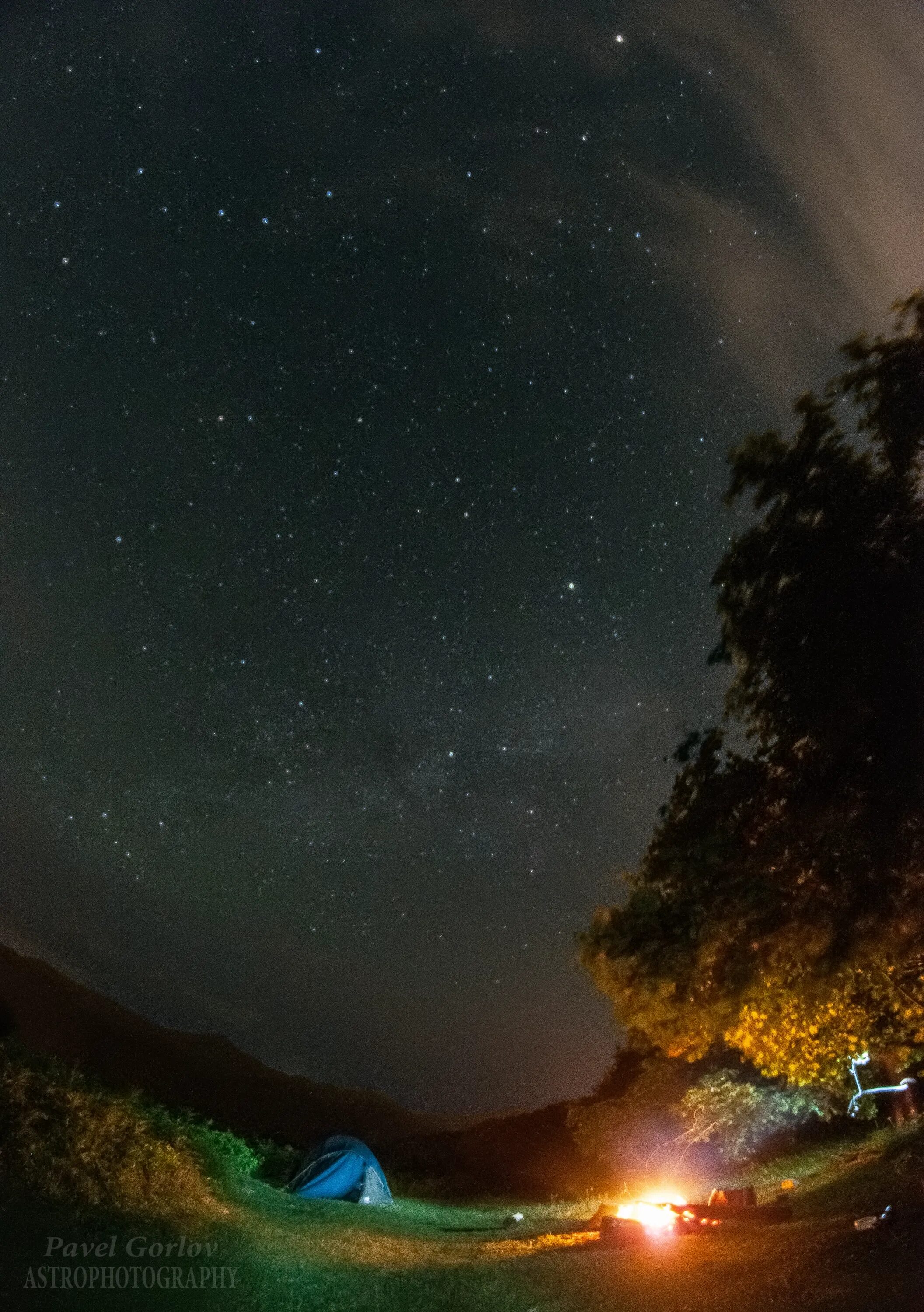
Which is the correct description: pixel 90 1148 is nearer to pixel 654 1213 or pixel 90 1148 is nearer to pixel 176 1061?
pixel 654 1213

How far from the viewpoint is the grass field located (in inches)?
339

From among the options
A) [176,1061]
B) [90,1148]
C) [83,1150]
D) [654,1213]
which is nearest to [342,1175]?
[654,1213]

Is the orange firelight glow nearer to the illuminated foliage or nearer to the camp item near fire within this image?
the camp item near fire

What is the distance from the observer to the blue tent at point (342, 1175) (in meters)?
22.2

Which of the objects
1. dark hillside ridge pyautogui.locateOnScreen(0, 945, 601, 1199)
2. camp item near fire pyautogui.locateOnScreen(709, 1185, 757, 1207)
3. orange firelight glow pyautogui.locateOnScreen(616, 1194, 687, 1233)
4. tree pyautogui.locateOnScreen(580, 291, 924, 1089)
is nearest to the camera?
tree pyautogui.locateOnScreen(580, 291, 924, 1089)

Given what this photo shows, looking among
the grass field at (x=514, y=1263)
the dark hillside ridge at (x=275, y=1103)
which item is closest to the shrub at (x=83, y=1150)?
the grass field at (x=514, y=1263)

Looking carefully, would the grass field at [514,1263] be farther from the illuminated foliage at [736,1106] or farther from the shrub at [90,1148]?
the illuminated foliage at [736,1106]

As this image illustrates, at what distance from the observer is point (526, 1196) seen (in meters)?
27.9

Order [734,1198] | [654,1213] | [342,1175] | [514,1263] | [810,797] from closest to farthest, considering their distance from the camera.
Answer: [810,797]
[514,1263]
[654,1213]
[734,1198]
[342,1175]

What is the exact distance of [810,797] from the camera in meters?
11.4

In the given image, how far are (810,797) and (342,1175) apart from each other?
17226 millimetres

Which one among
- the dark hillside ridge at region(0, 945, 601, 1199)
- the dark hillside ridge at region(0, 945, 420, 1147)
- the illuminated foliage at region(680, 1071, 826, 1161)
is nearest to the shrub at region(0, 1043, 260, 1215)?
the illuminated foliage at region(680, 1071, 826, 1161)

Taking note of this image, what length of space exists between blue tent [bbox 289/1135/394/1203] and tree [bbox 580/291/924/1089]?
13.8 meters

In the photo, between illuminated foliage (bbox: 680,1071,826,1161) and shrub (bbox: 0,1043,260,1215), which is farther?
illuminated foliage (bbox: 680,1071,826,1161)
